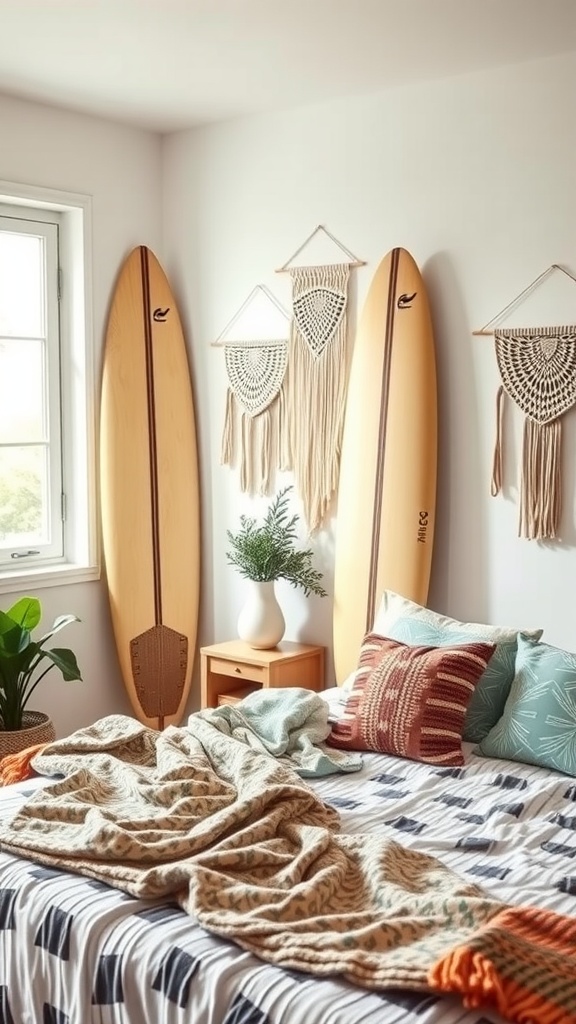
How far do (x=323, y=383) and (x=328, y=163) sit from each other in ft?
2.62

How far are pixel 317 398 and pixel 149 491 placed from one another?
0.78m

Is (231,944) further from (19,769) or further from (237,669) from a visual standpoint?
(237,669)

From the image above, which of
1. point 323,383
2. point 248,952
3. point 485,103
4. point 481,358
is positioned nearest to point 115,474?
point 323,383

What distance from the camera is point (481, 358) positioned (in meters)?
3.81

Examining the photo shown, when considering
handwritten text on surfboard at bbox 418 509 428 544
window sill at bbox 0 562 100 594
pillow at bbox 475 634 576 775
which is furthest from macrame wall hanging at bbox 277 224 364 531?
pillow at bbox 475 634 576 775

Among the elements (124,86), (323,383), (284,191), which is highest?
(124,86)

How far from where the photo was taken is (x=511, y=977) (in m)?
1.72

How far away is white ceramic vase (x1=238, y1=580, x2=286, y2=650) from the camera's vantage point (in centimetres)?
414

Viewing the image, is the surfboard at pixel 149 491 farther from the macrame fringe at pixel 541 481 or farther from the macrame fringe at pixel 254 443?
the macrame fringe at pixel 541 481

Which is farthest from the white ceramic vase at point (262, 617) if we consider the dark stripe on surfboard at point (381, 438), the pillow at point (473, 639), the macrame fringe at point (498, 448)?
the macrame fringe at point (498, 448)

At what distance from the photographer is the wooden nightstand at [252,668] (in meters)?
4.07

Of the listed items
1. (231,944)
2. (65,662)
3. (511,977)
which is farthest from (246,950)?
(65,662)

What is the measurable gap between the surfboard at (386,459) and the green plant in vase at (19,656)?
97 centimetres

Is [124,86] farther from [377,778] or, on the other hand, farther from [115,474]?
[377,778]
